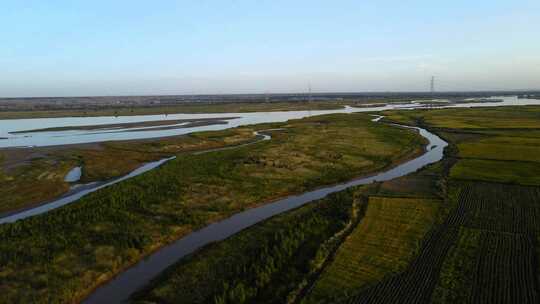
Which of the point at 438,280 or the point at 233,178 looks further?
the point at 233,178

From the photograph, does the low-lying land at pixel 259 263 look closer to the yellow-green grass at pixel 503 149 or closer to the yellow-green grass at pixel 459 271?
the yellow-green grass at pixel 459 271

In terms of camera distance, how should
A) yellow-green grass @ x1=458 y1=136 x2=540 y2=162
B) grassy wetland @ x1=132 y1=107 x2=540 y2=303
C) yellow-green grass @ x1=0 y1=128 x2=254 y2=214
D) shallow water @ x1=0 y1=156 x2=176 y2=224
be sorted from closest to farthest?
grassy wetland @ x1=132 y1=107 x2=540 y2=303 → shallow water @ x1=0 y1=156 x2=176 y2=224 → yellow-green grass @ x1=0 y1=128 x2=254 y2=214 → yellow-green grass @ x1=458 y1=136 x2=540 y2=162

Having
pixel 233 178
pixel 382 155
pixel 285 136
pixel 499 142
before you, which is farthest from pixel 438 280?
pixel 285 136

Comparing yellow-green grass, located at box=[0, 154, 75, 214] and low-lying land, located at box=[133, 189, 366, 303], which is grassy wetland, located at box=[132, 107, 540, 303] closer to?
low-lying land, located at box=[133, 189, 366, 303]

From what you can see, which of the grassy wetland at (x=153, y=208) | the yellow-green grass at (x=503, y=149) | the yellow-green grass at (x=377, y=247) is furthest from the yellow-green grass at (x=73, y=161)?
the yellow-green grass at (x=503, y=149)

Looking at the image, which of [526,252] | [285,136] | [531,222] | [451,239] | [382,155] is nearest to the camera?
[526,252]

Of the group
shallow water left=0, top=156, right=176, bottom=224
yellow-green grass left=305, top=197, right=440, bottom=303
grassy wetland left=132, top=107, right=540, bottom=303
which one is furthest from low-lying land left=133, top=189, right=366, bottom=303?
shallow water left=0, top=156, right=176, bottom=224

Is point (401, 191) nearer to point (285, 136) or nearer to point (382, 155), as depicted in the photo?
point (382, 155)
